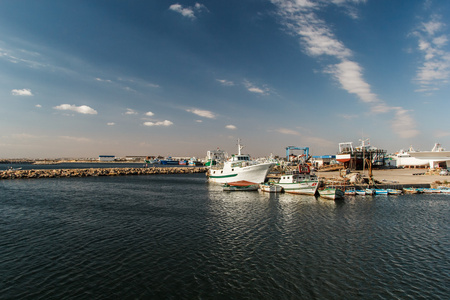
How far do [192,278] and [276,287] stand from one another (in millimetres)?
5286

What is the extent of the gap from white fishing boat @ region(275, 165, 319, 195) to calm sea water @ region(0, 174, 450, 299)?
39.6 ft

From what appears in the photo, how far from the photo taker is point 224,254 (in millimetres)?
18359

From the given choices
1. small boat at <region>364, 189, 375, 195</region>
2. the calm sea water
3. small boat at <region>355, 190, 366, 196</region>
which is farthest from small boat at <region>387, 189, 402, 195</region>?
the calm sea water

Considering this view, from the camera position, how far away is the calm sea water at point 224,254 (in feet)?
44.2

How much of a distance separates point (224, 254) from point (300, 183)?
107 feet

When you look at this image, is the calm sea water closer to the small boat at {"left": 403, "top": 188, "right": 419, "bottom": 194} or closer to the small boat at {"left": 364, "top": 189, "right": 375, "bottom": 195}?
the small boat at {"left": 364, "top": 189, "right": 375, "bottom": 195}

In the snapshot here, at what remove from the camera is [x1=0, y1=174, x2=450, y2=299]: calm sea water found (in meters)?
13.5

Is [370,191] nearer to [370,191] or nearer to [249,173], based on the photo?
[370,191]

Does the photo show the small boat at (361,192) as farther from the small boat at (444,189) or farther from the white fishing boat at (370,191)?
the small boat at (444,189)

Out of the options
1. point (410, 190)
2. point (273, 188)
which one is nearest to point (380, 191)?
point (410, 190)

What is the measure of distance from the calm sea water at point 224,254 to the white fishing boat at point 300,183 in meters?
12.1

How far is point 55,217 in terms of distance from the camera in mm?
28938

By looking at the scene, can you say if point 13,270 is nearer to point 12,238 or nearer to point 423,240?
point 12,238

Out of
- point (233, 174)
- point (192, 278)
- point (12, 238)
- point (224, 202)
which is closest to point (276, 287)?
point (192, 278)
